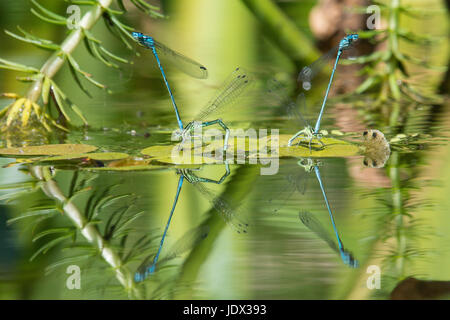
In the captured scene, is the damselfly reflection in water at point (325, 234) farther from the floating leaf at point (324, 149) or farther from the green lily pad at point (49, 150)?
the green lily pad at point (49, 150)

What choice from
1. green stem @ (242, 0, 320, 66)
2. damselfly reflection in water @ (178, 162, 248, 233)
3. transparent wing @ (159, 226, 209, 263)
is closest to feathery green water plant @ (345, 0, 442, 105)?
green stem @ (242, 0, 320, 66)

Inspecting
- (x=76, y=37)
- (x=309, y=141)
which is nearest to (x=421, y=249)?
(x=309, y=141)

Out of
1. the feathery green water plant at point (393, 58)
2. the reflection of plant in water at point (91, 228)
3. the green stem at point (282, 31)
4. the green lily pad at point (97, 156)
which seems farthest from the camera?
the green stem at point (282, 31)

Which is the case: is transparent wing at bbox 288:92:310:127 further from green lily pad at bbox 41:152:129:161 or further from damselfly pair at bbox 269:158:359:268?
green lily pad at bbox 41:152:129:161

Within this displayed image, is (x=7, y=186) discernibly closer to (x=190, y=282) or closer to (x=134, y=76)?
(x=190, y=282)

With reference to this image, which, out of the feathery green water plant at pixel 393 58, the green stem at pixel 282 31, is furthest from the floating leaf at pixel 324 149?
the green stem at pixel 282 31

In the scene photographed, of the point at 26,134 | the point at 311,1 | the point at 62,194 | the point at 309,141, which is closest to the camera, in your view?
the point at 62,194

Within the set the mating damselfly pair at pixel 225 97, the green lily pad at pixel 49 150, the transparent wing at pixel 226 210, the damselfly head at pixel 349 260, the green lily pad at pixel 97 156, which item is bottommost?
the damselfly head at pixel 349 260

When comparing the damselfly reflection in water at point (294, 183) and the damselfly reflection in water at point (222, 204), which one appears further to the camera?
the damselfly reflection in water at point (294, 183)
